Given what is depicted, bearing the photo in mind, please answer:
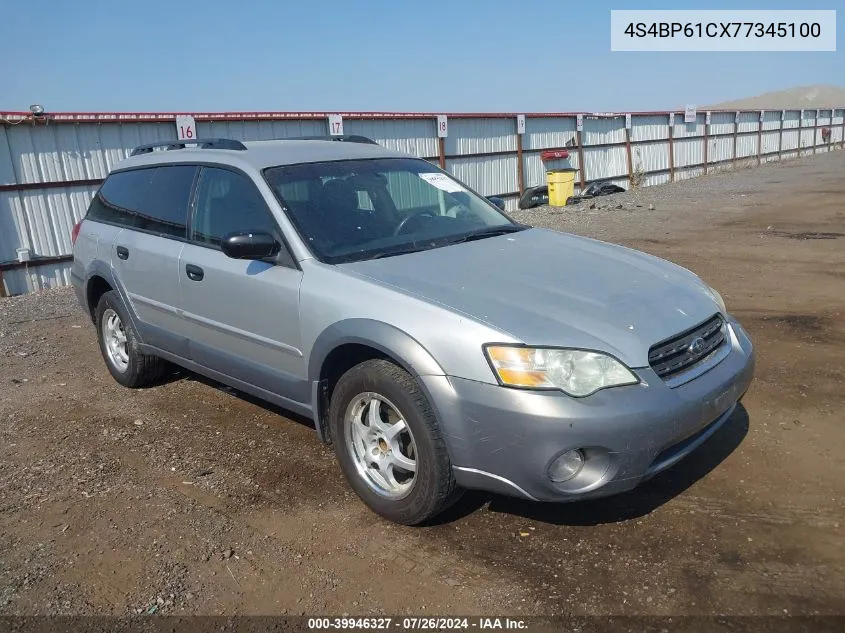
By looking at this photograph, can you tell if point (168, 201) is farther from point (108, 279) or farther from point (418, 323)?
point (418, 323)

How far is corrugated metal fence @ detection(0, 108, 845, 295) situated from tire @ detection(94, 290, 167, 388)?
5.97 metres

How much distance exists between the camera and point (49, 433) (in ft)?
15.6

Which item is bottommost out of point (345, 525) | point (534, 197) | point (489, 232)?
point (534, 197)

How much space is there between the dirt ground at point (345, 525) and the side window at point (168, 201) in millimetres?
1305

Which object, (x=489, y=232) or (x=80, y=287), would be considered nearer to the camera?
(x=489, y=232)

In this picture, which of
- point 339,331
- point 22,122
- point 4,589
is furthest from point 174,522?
point 22,122

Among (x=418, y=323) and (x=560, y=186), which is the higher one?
(x=418, y=323)

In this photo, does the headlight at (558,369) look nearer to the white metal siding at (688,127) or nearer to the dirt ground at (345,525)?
the dirt ground at (345,525)

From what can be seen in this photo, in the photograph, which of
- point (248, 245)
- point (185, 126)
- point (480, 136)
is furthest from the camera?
point (480, 136)

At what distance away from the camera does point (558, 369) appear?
284cm

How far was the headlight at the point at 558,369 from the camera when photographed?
2.83 meters

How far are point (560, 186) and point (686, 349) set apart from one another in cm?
1687

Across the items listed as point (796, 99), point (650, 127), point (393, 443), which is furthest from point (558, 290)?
point (796, 99)

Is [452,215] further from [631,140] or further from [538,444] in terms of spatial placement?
[631,140]
